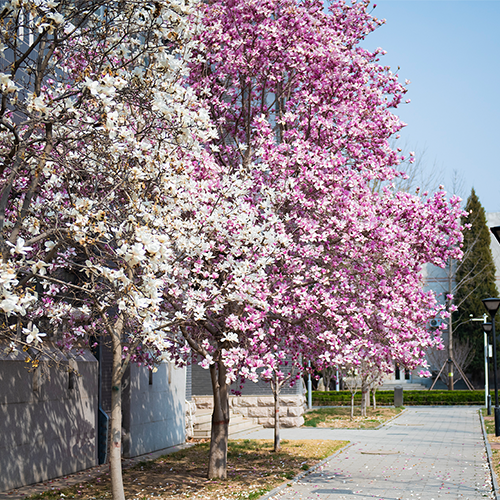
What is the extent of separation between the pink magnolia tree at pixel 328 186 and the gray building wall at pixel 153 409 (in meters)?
3.64

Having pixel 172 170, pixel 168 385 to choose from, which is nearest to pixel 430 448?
pixel 168 385

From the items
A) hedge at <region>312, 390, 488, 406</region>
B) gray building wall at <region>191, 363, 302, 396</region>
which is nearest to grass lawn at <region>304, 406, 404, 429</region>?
gray building wall at <region>191, 363, 302, 396</region>

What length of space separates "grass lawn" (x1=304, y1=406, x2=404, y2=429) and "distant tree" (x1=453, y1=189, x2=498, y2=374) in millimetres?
16669

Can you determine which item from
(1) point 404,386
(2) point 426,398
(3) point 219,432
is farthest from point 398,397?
(3) point 219,432

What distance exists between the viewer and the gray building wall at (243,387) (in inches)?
801

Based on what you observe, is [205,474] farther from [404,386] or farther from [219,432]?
[404,386]

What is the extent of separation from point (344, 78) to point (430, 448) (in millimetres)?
9781

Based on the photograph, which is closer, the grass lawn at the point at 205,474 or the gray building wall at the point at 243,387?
the grass lawn at the point at 205,474

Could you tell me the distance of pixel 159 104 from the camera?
6.22m

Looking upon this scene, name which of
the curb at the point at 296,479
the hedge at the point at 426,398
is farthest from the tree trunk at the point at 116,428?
the hedge at the point at 426,398

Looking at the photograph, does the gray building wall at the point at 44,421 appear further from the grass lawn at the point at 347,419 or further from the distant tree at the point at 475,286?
the distant tree at the point at 475,286

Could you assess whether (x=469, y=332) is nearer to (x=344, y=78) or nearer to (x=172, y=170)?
(x=344, y=78)

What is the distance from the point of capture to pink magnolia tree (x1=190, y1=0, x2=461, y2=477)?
9875 mm

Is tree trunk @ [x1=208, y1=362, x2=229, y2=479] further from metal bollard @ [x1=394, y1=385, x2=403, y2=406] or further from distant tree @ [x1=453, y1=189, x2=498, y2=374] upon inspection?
distant tree @ [x1=453, y1=189, x2=498, y2=374]
